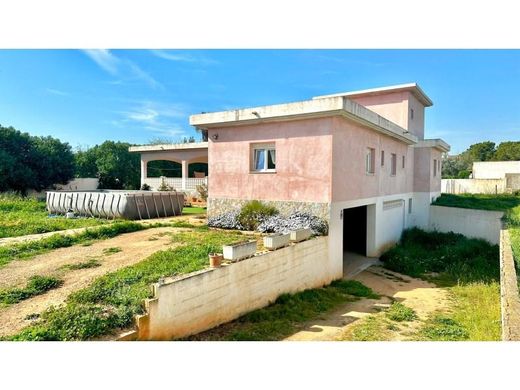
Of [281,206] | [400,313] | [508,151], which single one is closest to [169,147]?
[281,206]

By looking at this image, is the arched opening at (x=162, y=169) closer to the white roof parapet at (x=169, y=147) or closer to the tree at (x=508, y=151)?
the white roof parapet at (x=169, y=147)

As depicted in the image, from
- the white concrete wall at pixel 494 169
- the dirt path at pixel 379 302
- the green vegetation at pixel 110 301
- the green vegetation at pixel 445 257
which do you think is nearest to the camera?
the green vegetation at pixel 110 301

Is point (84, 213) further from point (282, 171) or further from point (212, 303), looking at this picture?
point (212, 303)

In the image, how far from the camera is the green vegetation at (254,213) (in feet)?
34.0

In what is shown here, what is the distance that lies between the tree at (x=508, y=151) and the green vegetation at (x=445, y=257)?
38.4m

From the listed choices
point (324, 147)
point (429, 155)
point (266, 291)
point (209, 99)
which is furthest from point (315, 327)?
point (429, 155)

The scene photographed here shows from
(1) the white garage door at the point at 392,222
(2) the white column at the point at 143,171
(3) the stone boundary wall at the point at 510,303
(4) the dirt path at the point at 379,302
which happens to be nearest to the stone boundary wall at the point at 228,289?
(4) the dirt path at the point at 379,302

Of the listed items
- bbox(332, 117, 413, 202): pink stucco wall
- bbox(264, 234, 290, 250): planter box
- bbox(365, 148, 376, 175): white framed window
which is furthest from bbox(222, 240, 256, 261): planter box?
bbox(365, 148, 376, 175): white framed window

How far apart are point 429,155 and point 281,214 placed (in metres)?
11.1

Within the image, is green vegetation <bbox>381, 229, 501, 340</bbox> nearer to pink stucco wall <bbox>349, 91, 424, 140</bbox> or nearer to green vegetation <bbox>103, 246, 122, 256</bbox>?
pink stucco wall <bbox>349, 91, 424, 140</bbox>

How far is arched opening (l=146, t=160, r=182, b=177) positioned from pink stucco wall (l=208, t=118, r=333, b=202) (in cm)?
1721

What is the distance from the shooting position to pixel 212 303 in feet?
19.0

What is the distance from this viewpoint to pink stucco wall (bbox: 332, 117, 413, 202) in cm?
946

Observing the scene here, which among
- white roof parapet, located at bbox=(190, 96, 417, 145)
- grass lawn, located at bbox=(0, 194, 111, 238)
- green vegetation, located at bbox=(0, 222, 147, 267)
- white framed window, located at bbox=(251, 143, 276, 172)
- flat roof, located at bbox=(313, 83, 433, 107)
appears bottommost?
green vegetation, located at bbox=(0, 222, 147, 267)
